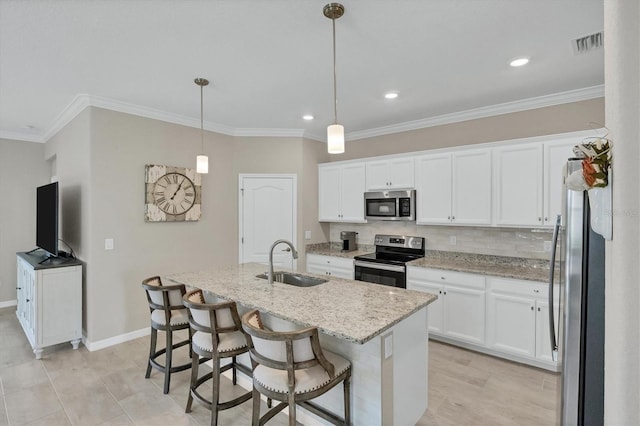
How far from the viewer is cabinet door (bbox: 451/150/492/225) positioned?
351 centimetres

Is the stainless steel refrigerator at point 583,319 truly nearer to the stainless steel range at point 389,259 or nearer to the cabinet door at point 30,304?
the stainless steel range at point 389,259

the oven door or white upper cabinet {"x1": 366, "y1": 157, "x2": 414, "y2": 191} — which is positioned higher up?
white upper cabinet {"x1": 366, "y1": 157, "x2": 414, "y2": 191}

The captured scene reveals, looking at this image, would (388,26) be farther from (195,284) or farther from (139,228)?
(139,228)

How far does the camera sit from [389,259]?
164 inches

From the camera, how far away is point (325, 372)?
69.8 inches

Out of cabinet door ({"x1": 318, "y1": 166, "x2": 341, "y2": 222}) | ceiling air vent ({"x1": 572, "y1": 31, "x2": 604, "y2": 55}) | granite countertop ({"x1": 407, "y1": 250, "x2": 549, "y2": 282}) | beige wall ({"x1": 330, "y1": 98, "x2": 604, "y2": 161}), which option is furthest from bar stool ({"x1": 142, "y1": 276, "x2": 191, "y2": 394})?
ceiling air vent ({"x1": 572, "y1": 31, "x2": 604, "y2": 55})

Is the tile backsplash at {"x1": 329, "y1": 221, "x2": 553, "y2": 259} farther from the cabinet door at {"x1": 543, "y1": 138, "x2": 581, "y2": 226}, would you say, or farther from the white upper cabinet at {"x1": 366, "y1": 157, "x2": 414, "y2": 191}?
the white upper cabinet at {"x1": 366, "y1": 157, "x2": 414, "y2": 191}

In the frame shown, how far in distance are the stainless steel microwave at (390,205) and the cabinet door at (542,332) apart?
1.61m

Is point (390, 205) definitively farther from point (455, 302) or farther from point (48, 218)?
point (48, 218)

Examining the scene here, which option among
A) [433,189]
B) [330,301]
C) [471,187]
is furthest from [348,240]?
[330,301]

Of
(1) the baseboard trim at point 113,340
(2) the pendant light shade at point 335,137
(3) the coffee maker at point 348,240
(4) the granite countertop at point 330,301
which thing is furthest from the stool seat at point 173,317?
(3) the coffee maker at point 348,240

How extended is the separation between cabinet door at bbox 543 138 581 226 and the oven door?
1560mm

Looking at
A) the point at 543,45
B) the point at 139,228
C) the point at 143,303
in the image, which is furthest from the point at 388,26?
the point at 143,303

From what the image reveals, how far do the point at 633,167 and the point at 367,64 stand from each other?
2280 mm
